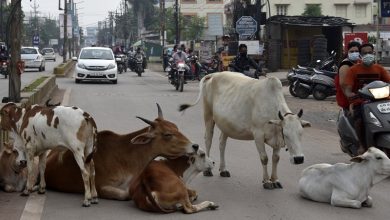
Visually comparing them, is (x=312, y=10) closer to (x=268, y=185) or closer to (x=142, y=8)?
(x=142, y=8)

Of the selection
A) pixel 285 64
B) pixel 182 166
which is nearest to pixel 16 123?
pixel 182 166

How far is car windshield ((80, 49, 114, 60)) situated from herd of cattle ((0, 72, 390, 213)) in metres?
21.6

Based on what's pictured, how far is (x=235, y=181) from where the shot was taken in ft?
27.5

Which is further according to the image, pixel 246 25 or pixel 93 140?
pixel 246 25

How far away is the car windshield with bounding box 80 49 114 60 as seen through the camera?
29.0m

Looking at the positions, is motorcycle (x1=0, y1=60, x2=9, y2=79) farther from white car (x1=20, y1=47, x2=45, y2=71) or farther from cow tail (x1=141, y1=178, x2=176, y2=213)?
cow tail (x1=141, y1=178, x2=176, y2=213)

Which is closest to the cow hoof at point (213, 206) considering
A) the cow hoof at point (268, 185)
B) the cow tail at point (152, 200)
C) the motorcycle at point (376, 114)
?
the cow tail at point (152, 200)

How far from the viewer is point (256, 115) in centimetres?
785

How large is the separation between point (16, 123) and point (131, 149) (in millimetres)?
1349

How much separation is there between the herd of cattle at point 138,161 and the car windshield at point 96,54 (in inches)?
849

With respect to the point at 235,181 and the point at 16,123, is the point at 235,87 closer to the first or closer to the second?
the point at 235,181

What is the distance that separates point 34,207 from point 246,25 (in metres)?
22.3

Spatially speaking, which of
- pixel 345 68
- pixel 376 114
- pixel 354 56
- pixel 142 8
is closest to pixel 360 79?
pixel 345 68

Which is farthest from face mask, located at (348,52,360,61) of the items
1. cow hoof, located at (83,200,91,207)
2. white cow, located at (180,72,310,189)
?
cow hoof, located at (83,200,91,207)
